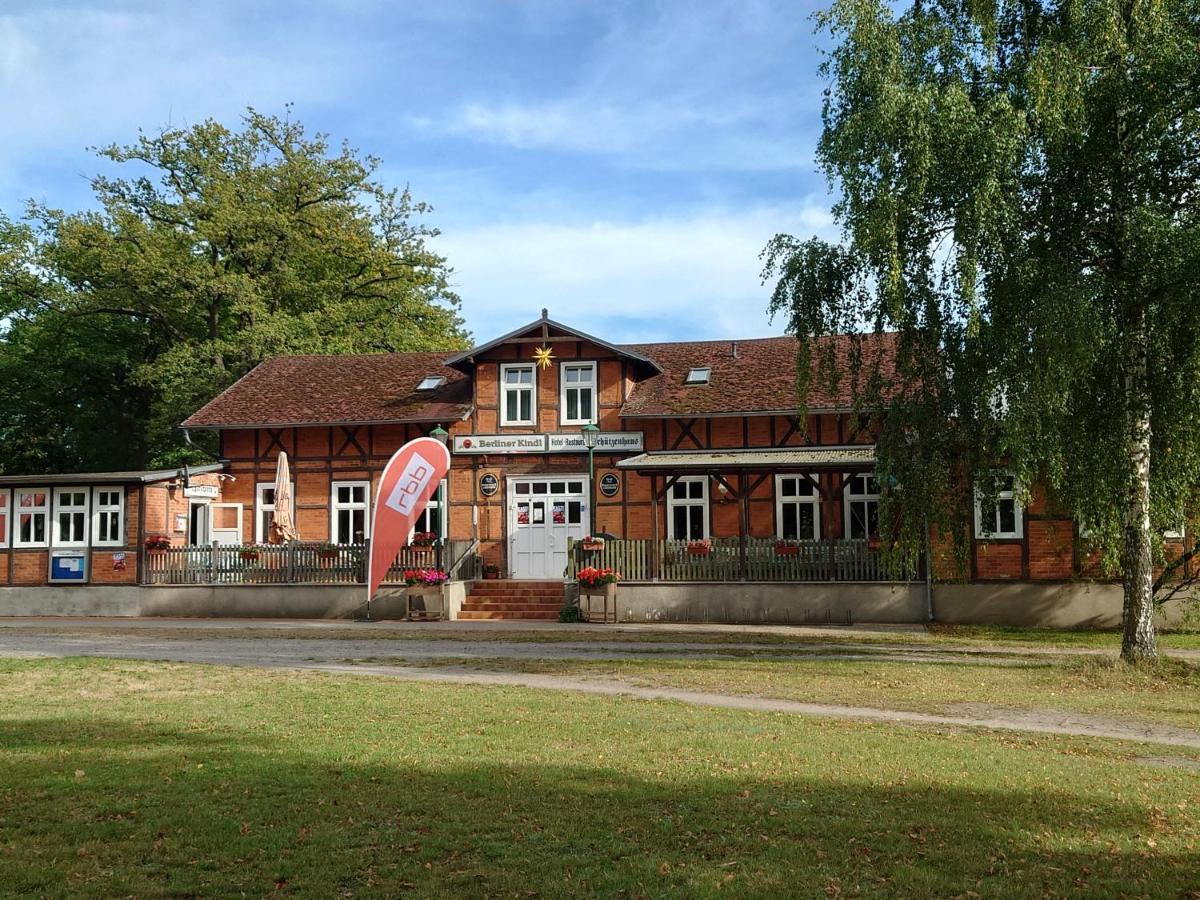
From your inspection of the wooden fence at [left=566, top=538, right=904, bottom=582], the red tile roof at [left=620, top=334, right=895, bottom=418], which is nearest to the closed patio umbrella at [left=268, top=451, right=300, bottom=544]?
the wooden fence at [left=566, top=538, right=904, bottom=582]

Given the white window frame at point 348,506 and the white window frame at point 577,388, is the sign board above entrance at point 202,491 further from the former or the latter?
the white window frame at point 577,388

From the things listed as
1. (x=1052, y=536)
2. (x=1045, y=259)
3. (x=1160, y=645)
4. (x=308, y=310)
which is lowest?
(x=1160, y=645)

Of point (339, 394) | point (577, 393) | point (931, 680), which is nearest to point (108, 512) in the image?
point (339, 394)

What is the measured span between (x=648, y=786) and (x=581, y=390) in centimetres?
2041

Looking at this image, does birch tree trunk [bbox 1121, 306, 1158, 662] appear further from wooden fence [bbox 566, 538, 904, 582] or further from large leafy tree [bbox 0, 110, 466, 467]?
large leafy tree [bbox 0, 110, 466, 467]

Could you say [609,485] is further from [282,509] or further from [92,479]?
[92,479]

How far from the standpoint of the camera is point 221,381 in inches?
1362

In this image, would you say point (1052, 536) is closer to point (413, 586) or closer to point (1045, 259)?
point (1045, 259)

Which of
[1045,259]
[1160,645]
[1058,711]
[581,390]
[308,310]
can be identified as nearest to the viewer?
[1058,711]

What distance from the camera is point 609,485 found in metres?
27.1

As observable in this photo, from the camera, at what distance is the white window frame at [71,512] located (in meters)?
26.2

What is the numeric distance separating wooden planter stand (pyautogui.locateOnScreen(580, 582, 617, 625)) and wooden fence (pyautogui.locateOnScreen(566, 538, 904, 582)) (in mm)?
731

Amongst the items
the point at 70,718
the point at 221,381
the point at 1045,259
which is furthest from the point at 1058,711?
the point at 221,381

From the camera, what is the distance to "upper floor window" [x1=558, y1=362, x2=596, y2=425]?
2747 centimetres
